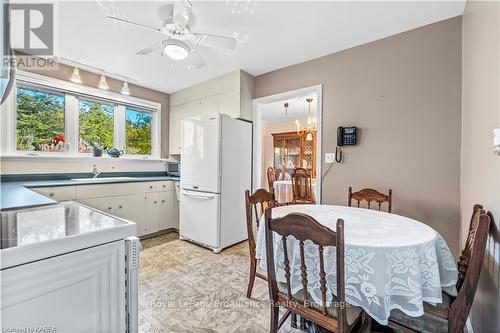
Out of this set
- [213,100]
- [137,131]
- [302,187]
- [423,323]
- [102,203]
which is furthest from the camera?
[302,187]

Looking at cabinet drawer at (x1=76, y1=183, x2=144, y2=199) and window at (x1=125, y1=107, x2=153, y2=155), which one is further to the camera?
window at (x1=125, y1=107, x2=153, y2=155)

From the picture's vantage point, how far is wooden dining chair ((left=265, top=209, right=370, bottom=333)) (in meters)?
0.98

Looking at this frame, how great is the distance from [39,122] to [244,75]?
9.07 feet

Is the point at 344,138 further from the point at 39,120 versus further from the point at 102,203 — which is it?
the point at 39,120

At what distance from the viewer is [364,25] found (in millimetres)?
2174

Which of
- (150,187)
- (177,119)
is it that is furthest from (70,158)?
(177,119)

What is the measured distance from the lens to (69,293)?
778mm

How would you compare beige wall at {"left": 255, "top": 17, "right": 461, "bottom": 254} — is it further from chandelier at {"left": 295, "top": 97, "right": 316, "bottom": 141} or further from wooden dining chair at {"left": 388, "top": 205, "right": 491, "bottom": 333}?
chandelier at {"left": 295, "top": 97, "right": 316, "bottom": 141}

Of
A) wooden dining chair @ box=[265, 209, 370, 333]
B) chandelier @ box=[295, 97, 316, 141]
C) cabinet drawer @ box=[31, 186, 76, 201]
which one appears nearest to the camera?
wooden dining chair @ box=[265, 209, 370, 333]

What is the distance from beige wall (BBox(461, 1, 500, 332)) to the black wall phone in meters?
0.89

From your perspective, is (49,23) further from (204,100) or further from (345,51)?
(345,51)

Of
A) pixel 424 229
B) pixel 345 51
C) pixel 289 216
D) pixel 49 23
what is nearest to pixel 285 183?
pixel 345 51

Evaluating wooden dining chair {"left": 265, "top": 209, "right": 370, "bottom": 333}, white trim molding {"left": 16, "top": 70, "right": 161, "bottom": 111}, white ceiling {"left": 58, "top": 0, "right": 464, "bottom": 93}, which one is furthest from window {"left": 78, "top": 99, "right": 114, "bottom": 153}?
wooden dining chair {"left": 265, "top": 209, "right": 370, "bottom": 333}

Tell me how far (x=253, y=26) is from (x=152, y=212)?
2.78 meters
